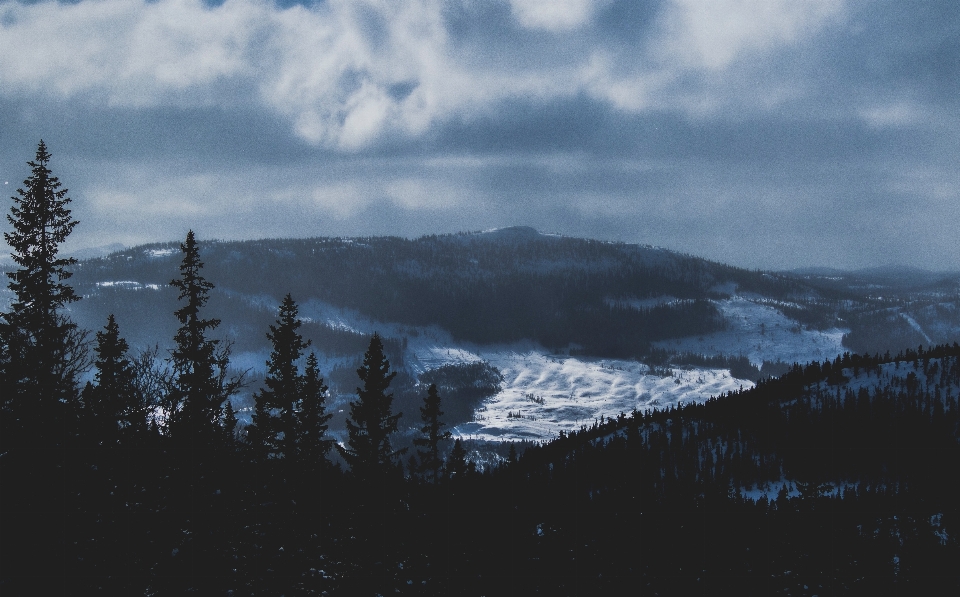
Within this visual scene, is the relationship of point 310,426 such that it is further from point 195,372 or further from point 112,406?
point 112,406

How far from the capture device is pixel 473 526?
43.1 meters

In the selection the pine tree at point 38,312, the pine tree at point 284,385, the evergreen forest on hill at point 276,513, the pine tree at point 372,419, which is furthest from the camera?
the pine tree at point 372,419

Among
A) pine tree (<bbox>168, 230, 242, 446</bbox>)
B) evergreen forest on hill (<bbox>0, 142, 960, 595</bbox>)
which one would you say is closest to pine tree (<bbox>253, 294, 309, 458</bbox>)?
evergreen forest on hill (<bbox>0, 142, 960, 595</bbox>)

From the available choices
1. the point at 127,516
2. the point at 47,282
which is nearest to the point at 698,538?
the point at 127,516

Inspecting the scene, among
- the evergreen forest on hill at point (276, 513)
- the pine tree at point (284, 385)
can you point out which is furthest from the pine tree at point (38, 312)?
the pine tree at point (284, 385)

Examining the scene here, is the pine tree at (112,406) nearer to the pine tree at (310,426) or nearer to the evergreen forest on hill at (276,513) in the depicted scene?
the evergreen forest on hill at (276,513)

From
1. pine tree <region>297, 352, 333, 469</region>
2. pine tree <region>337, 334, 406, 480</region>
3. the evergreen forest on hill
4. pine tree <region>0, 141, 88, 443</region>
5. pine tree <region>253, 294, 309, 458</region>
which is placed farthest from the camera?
pine tree <region>297, 352, 333, 469</region>

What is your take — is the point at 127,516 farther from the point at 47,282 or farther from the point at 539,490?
the point at 539,490

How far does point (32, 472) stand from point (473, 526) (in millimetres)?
25993

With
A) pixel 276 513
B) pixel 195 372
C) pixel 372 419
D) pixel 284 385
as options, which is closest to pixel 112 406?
pixel 195 372

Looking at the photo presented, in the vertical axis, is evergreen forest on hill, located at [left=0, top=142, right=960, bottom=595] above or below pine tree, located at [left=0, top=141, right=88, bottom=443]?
below

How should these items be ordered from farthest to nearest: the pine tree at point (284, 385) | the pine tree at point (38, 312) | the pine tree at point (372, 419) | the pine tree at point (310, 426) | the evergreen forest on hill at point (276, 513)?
the pine tree at point (310, 426)
the pine tree at point (372, 419)
the pine tree at point (284, 385)
the pine tree at point (38, 312)
the evergreen forest on hill at point (276, 513)

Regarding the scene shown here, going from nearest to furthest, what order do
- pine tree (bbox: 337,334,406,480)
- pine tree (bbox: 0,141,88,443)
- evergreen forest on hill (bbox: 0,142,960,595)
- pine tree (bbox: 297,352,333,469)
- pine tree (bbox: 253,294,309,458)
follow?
evergreen forest on hill (bbox: 0,142,960,595) < pine tree (bbox: 0,141,88,443) < pine tree (bbox: 253,294,309,458) < pine tree (bbox: 337,334,406,480) < pine tree (bbox: 297,352,333,469)

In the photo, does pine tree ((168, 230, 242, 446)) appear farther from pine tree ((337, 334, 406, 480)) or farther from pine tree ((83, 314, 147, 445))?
pine tree ((337, 334, 406, 480))
